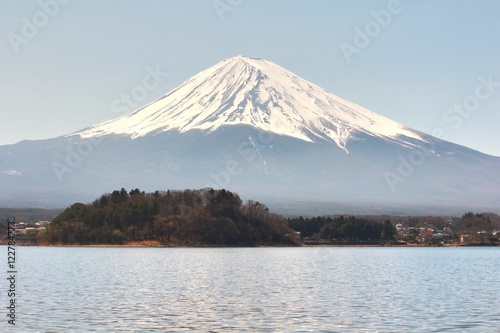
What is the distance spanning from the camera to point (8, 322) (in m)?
37.4

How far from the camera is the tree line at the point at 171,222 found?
136125 mm

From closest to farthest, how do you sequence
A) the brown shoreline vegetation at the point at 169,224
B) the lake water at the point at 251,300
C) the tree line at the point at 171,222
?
1. the lake water at the point at 251,300
2. the tree line at the point at 171,222
3. the brown shoreline vegetation at the point at 169,224

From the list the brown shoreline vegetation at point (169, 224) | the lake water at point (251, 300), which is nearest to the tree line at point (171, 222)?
the brown shoreline vegetation at point (169, 224)

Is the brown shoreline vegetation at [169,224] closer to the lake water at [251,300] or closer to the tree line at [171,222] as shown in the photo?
the tree line at [171,222]

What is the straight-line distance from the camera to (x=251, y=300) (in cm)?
4744

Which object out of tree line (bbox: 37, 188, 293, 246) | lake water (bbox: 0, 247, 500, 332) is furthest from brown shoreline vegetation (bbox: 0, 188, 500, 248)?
lake water (bbox: 0, 247, 500, 332)

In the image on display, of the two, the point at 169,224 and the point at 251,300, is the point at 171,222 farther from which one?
the point at 251,300

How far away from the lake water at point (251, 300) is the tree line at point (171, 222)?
61242 millimetres

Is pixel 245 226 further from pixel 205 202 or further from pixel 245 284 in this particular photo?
pixel 245 284

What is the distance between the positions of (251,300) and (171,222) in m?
88.6

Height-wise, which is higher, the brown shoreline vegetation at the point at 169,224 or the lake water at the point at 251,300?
the brown shoreline vegetation at the point at 169,224

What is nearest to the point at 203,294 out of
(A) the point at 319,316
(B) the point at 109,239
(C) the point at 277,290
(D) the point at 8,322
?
(C) the point at 277,290

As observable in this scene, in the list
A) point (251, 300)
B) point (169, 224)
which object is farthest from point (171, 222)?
point (251, 300)

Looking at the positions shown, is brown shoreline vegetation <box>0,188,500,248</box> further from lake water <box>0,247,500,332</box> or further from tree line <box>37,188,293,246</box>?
lake water <box>0,247,500,332</box>
